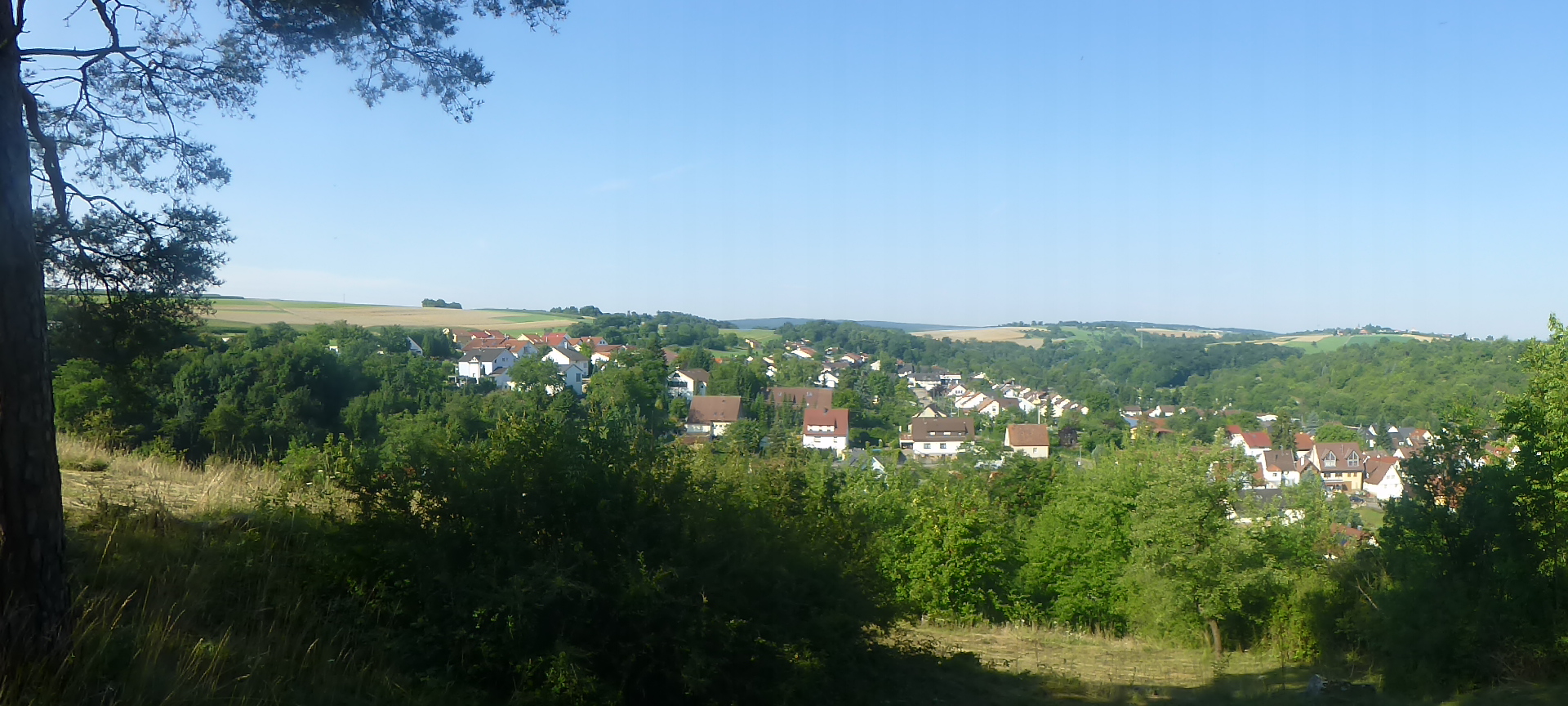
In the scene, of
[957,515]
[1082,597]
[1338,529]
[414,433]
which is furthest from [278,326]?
[1338,529]

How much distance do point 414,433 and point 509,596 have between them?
6.15 feet

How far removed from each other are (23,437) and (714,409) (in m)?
42.2

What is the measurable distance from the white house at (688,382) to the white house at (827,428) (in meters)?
7.37

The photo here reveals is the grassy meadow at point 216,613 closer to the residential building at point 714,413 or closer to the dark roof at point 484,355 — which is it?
the residential building at point 714,413

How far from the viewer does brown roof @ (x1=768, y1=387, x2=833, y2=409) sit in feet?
202

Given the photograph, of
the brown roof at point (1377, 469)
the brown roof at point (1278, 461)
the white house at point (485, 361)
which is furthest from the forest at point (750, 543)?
the brown roof at point (1278, 461)

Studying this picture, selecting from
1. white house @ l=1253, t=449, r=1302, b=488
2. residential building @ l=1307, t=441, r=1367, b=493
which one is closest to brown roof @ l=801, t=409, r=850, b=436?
white house @ l=1253, t=449, r=1302, b=488

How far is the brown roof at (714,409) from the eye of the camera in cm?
4181

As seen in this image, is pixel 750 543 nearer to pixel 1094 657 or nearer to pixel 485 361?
pixel 1094 657

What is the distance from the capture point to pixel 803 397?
64.7 metres

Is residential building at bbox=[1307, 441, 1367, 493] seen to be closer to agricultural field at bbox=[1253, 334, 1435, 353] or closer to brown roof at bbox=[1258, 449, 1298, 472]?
brown roof at bbox=[1258, 449, 1298, 472]

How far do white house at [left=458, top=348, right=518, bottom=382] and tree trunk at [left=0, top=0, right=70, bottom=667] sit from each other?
3898 cm

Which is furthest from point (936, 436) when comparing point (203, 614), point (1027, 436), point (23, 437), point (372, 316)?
point (23, 437)

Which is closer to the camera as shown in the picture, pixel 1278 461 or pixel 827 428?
pixel 827 428
